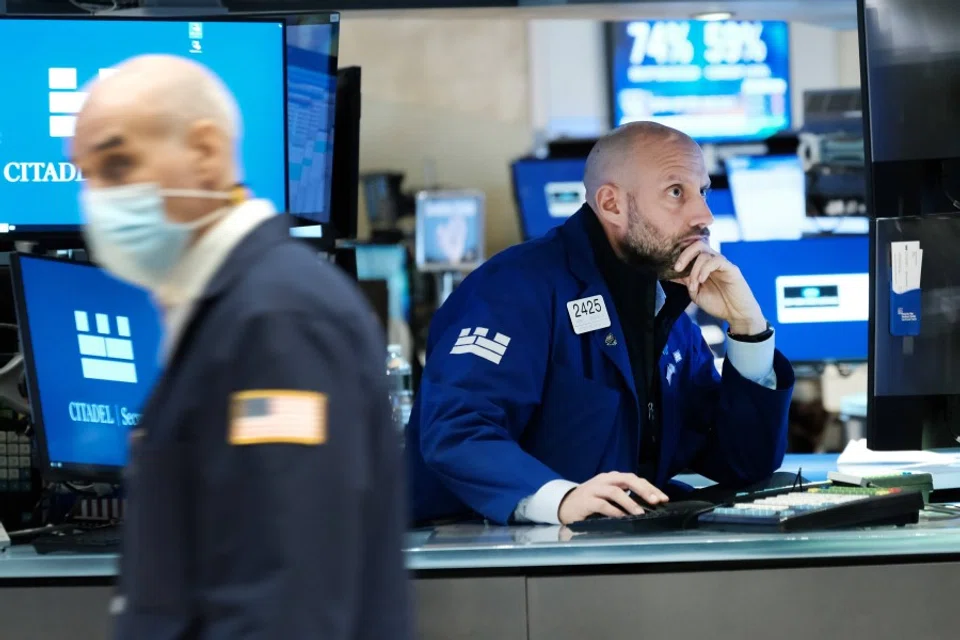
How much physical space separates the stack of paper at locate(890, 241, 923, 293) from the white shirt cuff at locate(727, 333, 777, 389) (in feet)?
1.02

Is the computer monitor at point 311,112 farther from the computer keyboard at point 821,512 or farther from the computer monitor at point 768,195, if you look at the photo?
the computer monitor at point 768,195

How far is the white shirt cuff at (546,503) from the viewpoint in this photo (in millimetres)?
2539

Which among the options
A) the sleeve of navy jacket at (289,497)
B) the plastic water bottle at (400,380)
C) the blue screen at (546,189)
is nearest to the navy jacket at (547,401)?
the plastic water bottle at (400,380)

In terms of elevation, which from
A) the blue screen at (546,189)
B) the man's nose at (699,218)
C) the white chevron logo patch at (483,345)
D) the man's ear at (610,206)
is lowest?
the white chevron logo patch at (483,345)

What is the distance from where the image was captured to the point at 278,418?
128 centimetres

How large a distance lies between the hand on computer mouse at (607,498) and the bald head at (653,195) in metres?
0.59

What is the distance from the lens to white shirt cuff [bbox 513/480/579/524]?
2.54 metres

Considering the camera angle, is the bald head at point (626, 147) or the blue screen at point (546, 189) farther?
the blue screen at point (546, 189)

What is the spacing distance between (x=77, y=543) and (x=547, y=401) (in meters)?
0.90

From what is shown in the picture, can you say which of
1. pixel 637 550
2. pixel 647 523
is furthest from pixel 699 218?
pixel 637 550

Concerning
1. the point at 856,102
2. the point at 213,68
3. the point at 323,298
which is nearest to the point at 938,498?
the point at 213,68

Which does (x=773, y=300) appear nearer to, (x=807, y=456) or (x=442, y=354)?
(x=807, y=456)

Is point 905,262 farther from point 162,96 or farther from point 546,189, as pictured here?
point 546,189

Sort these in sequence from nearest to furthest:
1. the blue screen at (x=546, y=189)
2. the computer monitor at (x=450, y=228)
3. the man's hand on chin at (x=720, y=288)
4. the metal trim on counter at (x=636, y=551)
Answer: the metal trim on counter at (x=636, y=551)
the man's hand on chin at (x=720, y=288)
the blue screen at (x=546, y=189)
the computer monitor at (x=450, y=228)
